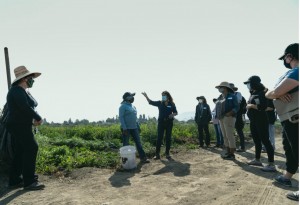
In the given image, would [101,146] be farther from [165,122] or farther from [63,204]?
[63,204]

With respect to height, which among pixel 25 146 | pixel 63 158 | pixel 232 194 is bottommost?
pixel 232 194

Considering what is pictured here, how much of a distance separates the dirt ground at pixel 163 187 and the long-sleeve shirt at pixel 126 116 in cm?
141

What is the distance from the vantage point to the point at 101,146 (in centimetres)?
1206

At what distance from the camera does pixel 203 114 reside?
12.9 m

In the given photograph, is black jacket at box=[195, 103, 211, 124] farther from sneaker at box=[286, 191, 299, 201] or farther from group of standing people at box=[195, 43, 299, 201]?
sneaker at box=[286, 191, 299, 201]

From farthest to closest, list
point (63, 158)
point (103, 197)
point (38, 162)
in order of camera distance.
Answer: point (63, 158) < point (38, 162) < point (103, 197)

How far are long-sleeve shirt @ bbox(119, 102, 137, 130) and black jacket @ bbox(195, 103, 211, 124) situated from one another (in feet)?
15.2

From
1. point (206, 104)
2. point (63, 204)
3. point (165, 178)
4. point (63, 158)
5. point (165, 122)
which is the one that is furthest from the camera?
point (206, 104)

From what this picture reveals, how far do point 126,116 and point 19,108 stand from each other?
3.55m

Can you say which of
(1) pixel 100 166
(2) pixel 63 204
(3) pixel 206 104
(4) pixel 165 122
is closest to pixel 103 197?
(2) pixel 63 204

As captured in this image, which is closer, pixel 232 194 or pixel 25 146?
pixel 232 194

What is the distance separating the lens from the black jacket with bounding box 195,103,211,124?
12807 millimetres

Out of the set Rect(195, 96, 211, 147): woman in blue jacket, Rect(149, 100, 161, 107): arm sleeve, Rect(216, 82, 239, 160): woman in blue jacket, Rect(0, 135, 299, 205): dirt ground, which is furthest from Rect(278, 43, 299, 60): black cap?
Rect(195, 96, 211, 147): woman in blue jacket

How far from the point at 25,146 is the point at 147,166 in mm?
3438
